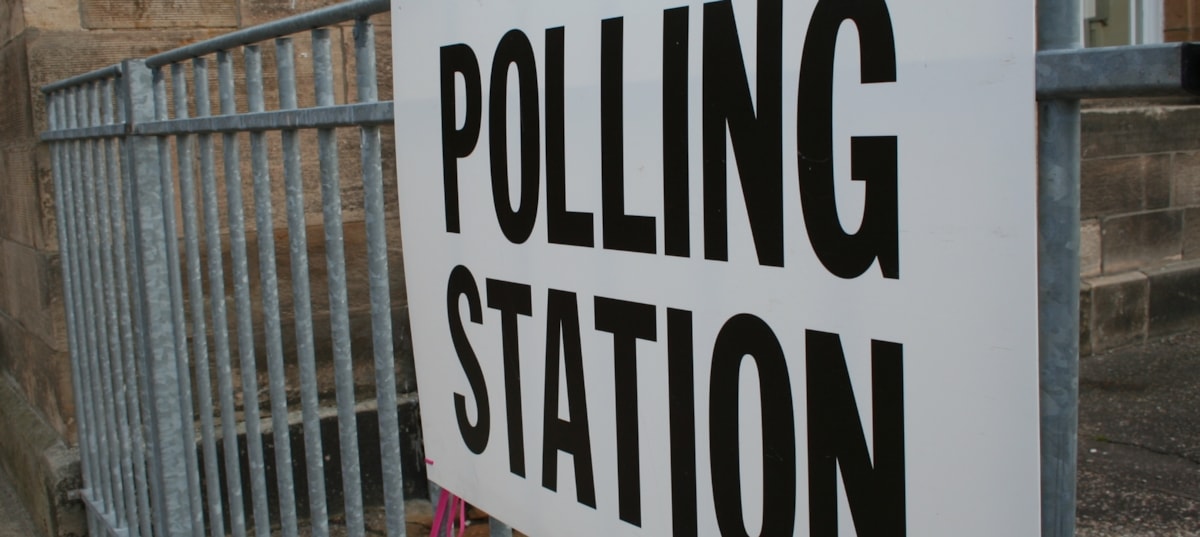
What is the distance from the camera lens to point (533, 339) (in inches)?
58.3

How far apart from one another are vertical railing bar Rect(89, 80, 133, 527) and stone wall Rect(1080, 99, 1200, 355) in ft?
15.6

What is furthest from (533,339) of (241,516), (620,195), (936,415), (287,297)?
(287,297)

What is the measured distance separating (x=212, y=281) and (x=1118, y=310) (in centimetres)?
527

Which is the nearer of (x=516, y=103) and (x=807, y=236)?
(x=807, y=236)

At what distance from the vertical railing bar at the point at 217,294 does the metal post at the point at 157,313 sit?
392 mm

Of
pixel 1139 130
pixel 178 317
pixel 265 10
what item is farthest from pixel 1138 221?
pixel 178 317

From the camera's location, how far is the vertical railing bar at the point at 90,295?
3.28 meters

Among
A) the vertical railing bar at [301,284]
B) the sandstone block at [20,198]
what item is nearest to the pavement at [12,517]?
the sandstone block at [20,198]

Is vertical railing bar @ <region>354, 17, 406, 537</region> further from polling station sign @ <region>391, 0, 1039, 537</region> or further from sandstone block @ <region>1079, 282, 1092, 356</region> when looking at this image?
sandstone block @ <region>1079, 282, 1092, 356</region>

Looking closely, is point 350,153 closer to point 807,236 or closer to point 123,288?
point 123,288

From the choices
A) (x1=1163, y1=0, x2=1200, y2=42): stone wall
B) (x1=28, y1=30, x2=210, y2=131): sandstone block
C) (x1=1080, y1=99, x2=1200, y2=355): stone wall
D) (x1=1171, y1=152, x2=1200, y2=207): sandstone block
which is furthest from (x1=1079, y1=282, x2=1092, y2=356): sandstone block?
(x1=28, y1=30, x2=210, y2=131): sandstone block

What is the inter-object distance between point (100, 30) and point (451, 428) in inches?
113

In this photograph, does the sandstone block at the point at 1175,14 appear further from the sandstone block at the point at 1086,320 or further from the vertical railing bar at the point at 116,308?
the vertical railing bar at the point at 116,308

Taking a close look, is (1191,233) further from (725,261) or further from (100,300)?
(725,261)
